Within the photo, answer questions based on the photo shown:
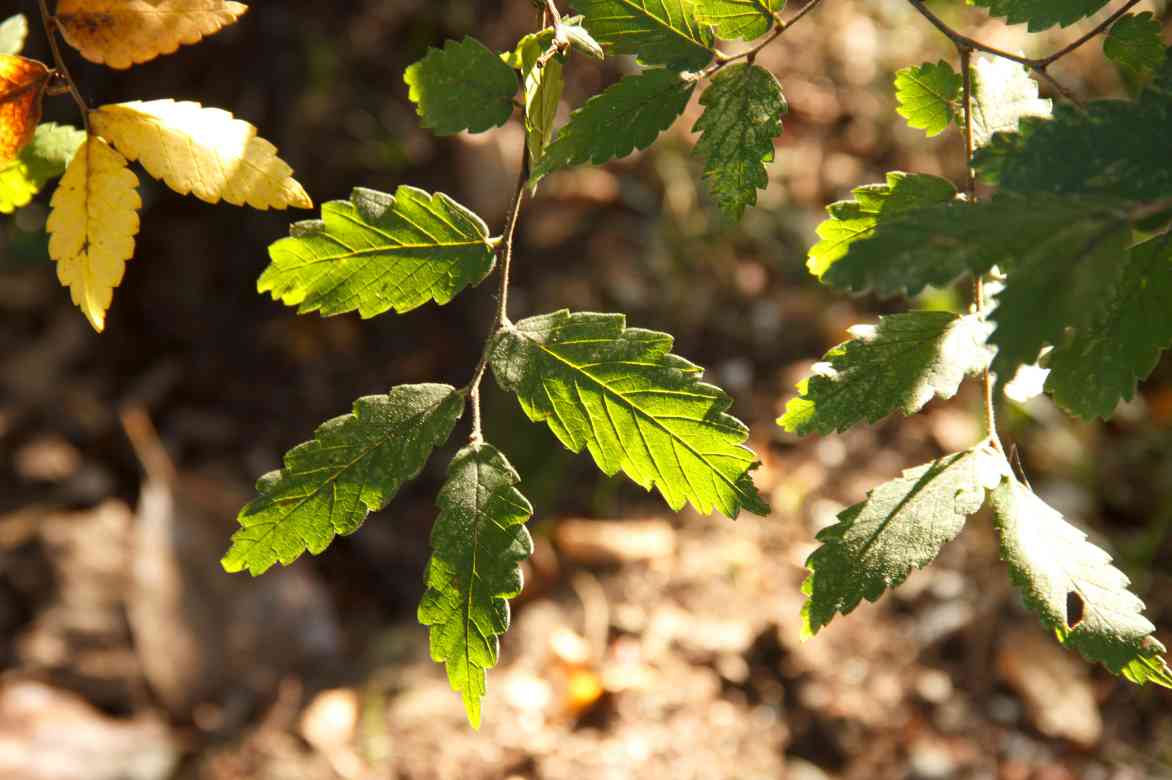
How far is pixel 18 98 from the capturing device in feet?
2.68

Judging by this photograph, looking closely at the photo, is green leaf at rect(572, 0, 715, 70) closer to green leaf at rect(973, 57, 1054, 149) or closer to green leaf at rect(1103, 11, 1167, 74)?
green leaf at rect(973, 57, 1054, 149)

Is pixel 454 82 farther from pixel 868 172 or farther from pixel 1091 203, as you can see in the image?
pixel 868 172

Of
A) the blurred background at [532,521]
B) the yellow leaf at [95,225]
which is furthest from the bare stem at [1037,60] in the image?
the blurred background at [532,521]

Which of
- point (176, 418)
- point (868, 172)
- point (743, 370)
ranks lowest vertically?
point (176, 418)

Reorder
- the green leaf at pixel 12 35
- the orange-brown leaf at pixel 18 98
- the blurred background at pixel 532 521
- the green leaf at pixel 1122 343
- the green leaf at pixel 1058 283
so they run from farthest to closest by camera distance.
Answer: the blurred background at pixel 532 521, the green leaf at pixel 12 35, the orange-brown leaf at pixel 18 98, the green leaf at pixel 1122 343, the green leaf at pixel 1058 283

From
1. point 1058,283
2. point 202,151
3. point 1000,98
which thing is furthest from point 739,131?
point 202,151

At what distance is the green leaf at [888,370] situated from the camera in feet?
2.46

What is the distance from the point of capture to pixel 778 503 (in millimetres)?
2312

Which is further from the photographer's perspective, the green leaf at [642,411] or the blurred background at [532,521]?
the blurred background at [532,521]

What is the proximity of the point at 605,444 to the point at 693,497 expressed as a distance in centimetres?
8

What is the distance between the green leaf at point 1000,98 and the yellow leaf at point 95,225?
68 centimetres

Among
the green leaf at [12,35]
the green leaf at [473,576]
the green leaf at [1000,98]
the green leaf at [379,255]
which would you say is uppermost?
the green leaf at [1000,98]

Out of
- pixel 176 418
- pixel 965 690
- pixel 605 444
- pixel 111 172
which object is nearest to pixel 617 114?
pixel 605 444

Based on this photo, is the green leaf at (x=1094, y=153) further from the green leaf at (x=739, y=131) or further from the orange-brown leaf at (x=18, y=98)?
the orange-brown leaf at (x=18, y=98)
